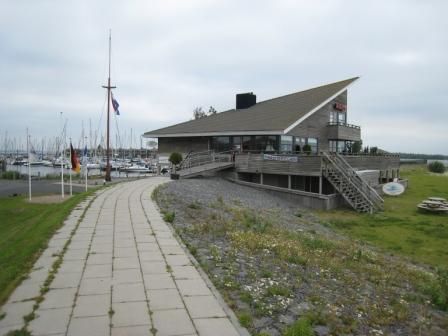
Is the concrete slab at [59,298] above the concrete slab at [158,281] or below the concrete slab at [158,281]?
above

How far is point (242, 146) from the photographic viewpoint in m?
31.0

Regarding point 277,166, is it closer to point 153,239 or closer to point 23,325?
point 153,239

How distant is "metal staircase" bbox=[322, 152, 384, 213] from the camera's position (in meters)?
23.2

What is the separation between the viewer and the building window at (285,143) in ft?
95.0

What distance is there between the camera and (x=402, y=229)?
18547mm

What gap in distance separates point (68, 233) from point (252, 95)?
33.3 meters

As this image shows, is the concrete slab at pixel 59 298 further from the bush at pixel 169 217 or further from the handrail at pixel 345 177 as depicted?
the handrail at pixel 345 177

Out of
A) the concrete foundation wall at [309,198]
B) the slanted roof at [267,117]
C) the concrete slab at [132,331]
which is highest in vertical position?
the slanted roof at [267,117]

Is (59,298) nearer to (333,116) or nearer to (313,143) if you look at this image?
(313,143)

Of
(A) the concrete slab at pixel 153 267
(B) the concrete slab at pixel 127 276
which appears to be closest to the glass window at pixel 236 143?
(A) the concrete slab at pixel 153 267

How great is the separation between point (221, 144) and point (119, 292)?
26468mm

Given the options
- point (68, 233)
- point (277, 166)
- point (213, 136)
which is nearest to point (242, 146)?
point (213, 136)

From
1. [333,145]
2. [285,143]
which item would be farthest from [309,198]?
[333,145]

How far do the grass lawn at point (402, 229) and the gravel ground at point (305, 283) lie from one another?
490 centimetres
